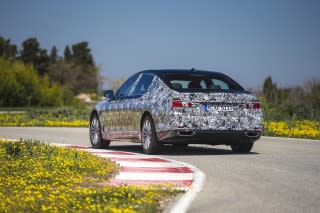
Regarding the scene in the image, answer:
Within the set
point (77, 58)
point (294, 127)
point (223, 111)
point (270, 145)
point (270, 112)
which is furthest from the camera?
point (77, 58)

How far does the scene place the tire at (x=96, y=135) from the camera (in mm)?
16281

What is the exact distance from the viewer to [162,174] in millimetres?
10375

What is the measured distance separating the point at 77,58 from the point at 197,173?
109 meters

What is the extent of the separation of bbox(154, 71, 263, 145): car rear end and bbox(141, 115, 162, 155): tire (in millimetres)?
193

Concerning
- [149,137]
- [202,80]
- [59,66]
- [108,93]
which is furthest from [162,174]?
[59,66]

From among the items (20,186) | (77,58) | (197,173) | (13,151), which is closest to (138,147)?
(13,151)

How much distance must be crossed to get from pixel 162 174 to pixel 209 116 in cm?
330

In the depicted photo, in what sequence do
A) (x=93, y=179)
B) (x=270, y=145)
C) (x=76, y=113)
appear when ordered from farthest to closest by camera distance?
1. (x=76, y=113)
2. (x=270, y=145)
3. (x=93, y=179)

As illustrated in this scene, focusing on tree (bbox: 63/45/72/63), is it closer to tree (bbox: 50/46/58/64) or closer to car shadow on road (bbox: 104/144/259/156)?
tree (bbox: 50/46/58/64)

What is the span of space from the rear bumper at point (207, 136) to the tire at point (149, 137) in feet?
0.54

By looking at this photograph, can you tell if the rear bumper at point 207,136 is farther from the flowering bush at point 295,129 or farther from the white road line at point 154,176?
the flowering bush at point 295,129

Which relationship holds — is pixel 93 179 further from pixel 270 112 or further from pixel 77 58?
pixel 77 58

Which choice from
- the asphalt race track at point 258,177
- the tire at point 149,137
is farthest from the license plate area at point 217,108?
the tire at point 149,137

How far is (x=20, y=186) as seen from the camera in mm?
8961
